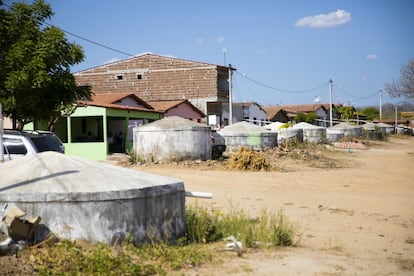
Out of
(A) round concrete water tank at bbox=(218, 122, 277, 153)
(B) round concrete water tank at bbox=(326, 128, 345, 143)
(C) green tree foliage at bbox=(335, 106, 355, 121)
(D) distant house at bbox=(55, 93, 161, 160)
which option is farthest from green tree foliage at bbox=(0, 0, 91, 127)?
(C) green tree foliage at bbox=(335, 106, 355, 121)

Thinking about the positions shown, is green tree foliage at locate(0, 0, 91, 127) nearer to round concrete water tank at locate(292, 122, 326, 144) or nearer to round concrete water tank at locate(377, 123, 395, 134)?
round concrete water tank at locate(292, 122, 326, 144)

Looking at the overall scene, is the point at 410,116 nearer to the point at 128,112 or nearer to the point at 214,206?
the point at 128,112

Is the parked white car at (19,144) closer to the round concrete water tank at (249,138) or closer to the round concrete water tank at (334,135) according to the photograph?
the round concrete water tank at (249,138)

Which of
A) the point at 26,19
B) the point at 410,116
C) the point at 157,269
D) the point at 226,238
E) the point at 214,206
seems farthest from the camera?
the point at 410,116

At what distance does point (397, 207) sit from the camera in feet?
38.6

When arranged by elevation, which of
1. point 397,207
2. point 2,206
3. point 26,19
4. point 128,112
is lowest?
point 397,207

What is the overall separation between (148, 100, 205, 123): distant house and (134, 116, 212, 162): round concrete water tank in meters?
10.8

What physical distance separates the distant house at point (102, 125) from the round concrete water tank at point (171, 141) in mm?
3466

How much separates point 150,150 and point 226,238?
48.7ft

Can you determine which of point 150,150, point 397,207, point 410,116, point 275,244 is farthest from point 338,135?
point 410,116

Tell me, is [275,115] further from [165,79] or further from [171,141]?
[171,141]

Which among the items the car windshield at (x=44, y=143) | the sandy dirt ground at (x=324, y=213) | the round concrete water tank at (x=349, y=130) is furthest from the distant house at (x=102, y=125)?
the round concrete water tank at (x=349, y=130)

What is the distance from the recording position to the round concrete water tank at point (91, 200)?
6512 millimetres

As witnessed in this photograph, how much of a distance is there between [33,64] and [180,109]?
78.9 feet
